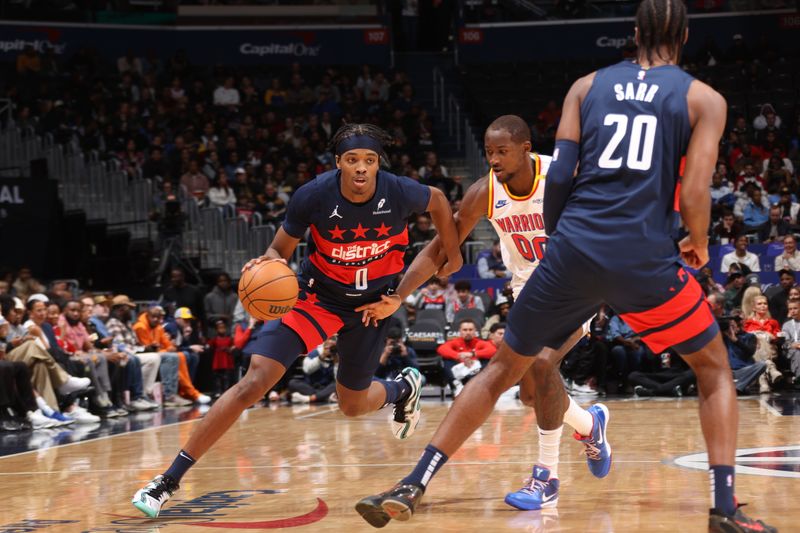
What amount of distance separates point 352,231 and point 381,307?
509 millimetres

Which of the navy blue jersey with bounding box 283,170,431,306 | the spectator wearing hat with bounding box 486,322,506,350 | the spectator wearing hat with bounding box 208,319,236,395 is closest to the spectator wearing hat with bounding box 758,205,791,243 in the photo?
the spectator wearing hat with bounding box 486,322,506,350

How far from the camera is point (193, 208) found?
18297 millimetres

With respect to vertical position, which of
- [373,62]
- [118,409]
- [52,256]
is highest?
[373,62]

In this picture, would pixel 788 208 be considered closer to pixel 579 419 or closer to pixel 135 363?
pixel 135 363

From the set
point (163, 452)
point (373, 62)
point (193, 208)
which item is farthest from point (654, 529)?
point (373, 62)

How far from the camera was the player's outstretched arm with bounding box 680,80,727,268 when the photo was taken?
4.30 meters

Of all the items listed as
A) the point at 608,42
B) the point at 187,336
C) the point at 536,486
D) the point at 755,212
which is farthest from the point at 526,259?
the point at 608,42

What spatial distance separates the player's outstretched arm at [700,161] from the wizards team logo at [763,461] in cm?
269

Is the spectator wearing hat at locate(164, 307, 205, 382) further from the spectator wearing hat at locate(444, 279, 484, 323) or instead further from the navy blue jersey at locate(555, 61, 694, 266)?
the navy blue jersey at locate(555, 61, 694, 266)

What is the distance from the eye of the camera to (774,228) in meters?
17.5

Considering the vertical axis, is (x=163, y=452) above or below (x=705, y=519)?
below

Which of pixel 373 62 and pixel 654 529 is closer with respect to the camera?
pixel 654 529

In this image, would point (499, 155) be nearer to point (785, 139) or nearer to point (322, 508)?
point (322, 508)

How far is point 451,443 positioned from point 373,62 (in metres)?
22.0
